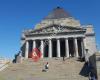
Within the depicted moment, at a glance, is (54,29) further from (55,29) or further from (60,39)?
(60,39)

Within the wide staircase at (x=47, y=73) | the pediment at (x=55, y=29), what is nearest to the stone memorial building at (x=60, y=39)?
the pediment at (x=55, y=29)

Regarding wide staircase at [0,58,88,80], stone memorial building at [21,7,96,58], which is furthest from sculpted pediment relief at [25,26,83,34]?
wide staircase at [0,58,88,80]

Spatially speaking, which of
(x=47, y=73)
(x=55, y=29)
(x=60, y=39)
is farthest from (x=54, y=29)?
(x=47, y=73)

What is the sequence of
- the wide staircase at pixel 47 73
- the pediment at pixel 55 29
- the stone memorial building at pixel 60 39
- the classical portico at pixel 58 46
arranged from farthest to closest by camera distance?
1. the pediment at pixel 55 29
2. the stone memorial building at pixel 60 39
3. the classical portico at pixel 58 46
4. the wide staircase at pixel 47 73

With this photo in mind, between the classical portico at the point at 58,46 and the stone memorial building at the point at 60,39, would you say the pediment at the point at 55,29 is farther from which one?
the classical portico at the point at 58,46

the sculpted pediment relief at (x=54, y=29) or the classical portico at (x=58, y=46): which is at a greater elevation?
the sculpted pediment relief at (x=54, y=29)

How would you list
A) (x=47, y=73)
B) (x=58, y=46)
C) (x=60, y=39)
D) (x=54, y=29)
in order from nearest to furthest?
(x=47, y=73) < (x=58, y=46) < (x=60, y=39) < (x=54, y=29)

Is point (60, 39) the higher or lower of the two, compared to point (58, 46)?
higher

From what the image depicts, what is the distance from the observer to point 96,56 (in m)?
22.6

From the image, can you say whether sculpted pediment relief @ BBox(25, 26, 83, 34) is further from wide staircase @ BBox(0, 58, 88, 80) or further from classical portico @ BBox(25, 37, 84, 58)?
wide staircase @ BBox(0, 58, 88, 80)

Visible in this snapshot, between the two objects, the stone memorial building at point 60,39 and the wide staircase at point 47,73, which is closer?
the wide staircase at point 47,73

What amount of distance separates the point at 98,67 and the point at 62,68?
279 inches

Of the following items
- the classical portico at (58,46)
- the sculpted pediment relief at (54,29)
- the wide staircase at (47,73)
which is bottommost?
the wide staircase at (47,73)

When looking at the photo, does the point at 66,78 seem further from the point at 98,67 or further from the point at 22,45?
the point at 22,45
